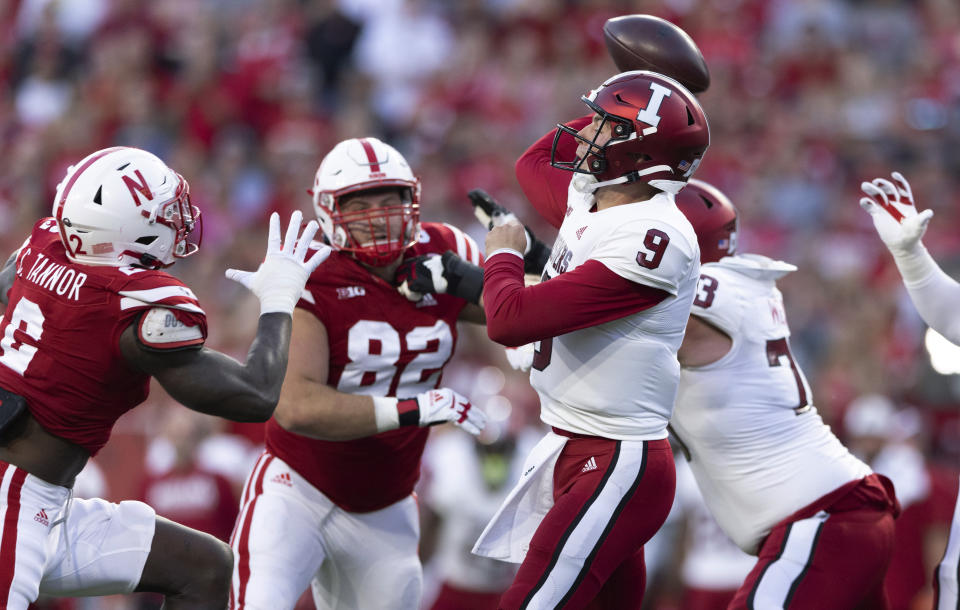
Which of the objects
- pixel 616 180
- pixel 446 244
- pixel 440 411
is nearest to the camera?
pixel 616 180

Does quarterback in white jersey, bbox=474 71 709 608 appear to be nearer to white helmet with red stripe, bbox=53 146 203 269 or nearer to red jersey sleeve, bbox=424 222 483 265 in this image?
red jersey sleeve, bbox=424 222 483 265

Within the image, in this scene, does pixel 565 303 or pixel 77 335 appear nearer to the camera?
pixel 565 303

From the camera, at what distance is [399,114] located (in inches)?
421

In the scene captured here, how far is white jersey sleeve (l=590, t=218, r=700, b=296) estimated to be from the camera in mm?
3619

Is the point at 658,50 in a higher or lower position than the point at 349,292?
higher

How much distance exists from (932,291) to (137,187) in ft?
9.28

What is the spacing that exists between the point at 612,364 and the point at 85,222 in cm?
166

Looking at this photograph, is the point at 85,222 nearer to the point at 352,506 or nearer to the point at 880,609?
the point at 352,506

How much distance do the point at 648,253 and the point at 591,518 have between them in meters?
0.81

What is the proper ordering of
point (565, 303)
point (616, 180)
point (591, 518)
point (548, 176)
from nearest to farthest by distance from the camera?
1. point (565, 303)
2. point (591, 518)
3. point (616, 180)
4. point (548, 176)

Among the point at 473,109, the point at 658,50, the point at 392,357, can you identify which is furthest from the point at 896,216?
the point at 473,109

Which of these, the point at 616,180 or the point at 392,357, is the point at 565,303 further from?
the point at 392,357

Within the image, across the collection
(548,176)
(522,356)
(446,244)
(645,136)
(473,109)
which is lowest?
(473,109)

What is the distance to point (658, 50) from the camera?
434cm
